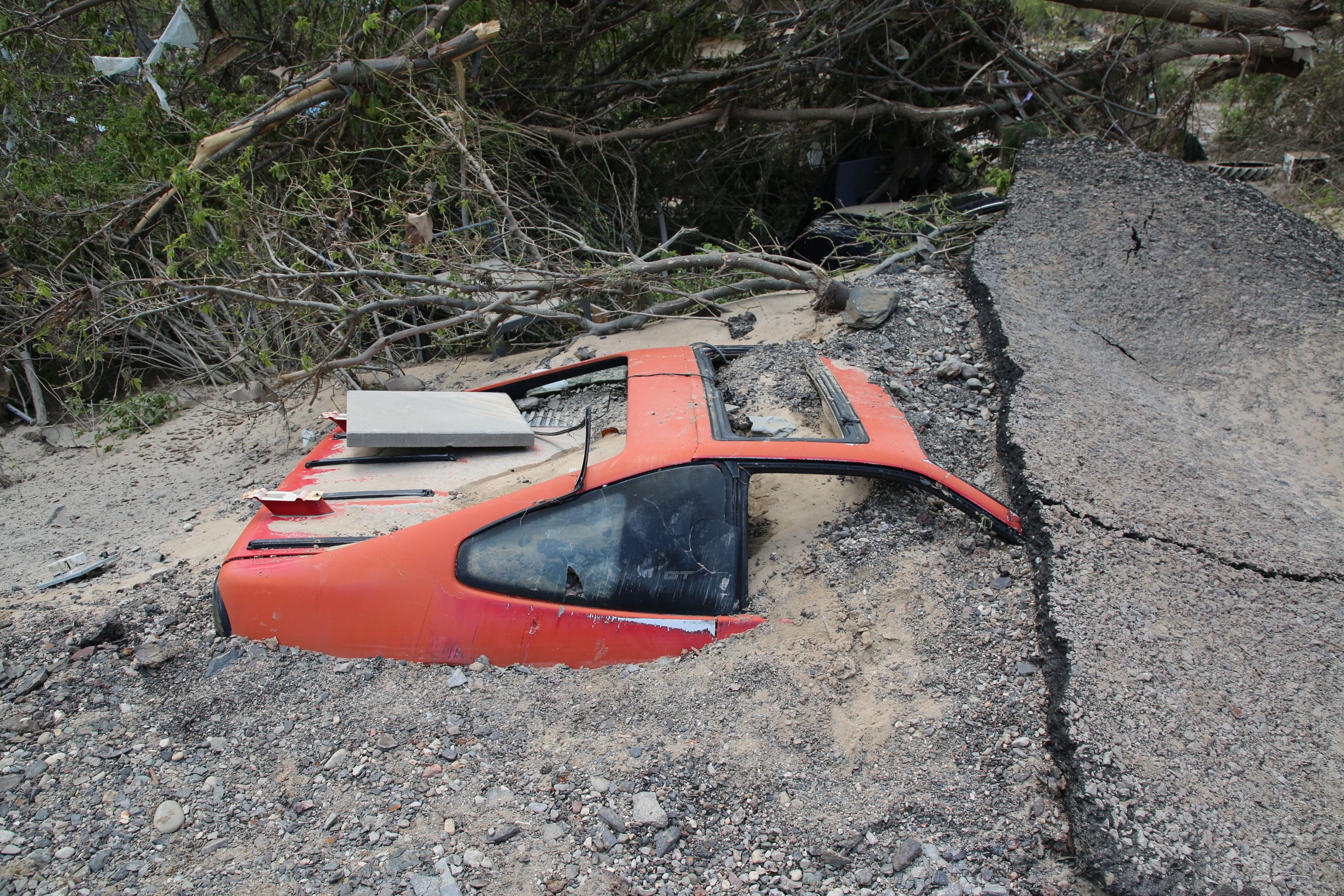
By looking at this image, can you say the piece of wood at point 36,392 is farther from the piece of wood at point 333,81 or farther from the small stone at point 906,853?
the small stone at point 906,853

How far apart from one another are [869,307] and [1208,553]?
8.41 feet

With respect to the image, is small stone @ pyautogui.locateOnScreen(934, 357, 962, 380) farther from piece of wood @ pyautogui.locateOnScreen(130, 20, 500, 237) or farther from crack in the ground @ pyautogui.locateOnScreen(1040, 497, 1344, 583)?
piece of wood @ pyautogui.locateOnScreen(130, 20, 500, 237)

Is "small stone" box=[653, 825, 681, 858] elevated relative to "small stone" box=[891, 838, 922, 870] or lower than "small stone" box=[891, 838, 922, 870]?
elevated

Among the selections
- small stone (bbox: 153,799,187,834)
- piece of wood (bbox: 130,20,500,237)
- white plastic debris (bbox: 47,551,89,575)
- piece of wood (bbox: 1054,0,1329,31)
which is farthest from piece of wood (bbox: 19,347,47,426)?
piece of wood (bbox: 1054,0,1329,31)

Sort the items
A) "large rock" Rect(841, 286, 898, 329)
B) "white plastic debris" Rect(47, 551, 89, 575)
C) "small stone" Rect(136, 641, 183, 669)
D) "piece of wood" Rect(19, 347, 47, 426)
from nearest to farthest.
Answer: "small stone" Rect(136, 641, 183, 669)
"white plastic debris" Rect(47, 551, 89, 575)
"large rock" Rect(841, 286, 898, 329)
"piece of wood" Rect(19, 347, 47, 426)

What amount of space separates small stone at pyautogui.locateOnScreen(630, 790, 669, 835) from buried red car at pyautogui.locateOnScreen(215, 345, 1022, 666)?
1.56 feet

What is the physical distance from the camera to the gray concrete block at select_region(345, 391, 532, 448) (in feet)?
10.8

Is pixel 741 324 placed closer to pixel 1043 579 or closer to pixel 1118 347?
pixel 1118 347

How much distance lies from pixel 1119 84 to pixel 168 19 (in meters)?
9.71

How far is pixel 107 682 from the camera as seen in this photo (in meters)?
2.90

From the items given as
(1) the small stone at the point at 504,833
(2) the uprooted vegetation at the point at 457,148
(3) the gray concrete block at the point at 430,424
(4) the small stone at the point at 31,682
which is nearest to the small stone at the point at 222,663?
(4) the small stone at the point at 31,682

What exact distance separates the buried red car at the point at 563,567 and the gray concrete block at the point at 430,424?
562 mm

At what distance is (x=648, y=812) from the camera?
2395 mm

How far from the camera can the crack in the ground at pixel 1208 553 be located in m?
2.81
